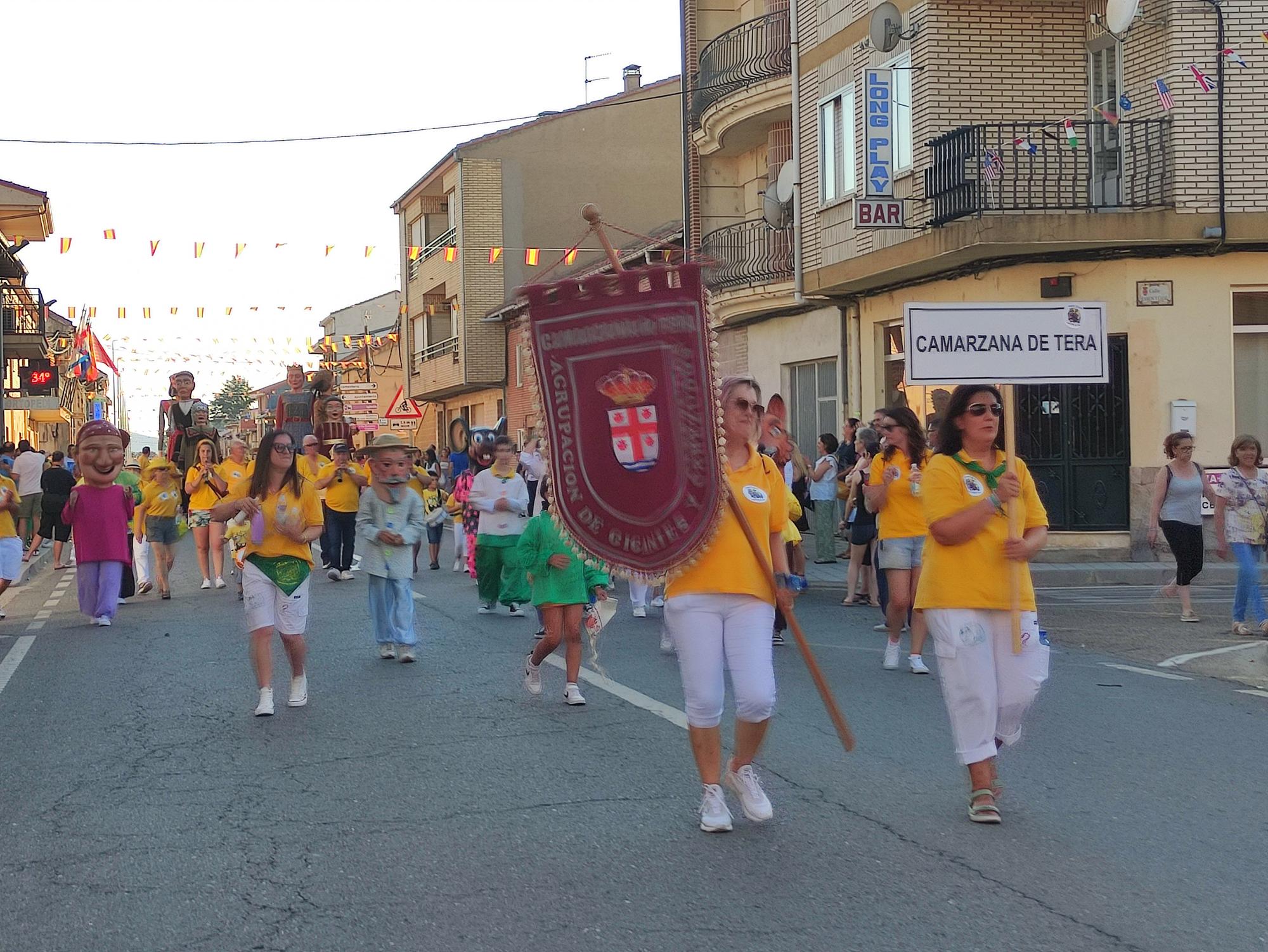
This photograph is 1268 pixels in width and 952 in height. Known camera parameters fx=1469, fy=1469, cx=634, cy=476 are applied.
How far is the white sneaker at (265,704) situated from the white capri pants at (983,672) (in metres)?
4.22

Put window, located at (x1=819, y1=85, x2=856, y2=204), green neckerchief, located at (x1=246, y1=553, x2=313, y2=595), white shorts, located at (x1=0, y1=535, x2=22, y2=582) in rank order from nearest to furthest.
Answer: green neckerchief, located at (x1=246, y1=553, x2=313, y2=595)
white shorts, located at (x1=0, y1=535, x2=22, y2=582)
window, located at (x1=819, y1=85, x2=856, y2=204)

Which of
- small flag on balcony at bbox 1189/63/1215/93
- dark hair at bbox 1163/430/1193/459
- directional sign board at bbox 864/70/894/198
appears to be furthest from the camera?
directional sign board at bbox 864/70/894/198

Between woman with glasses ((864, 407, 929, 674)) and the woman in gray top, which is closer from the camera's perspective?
woman with glasses ((864, 407, 929, 674))

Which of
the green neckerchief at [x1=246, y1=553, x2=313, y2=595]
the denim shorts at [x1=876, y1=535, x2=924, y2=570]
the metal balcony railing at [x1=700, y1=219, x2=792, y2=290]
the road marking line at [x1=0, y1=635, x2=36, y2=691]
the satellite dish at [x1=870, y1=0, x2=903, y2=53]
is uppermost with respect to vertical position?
the satellite dish at [x1=870, y1=0, x2=903, y2=53]

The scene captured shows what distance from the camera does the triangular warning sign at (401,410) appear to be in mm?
31391

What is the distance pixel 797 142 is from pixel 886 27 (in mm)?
3457

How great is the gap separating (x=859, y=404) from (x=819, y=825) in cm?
1740

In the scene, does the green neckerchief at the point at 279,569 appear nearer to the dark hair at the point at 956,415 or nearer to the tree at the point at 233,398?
the dark hair at the point at 956,415

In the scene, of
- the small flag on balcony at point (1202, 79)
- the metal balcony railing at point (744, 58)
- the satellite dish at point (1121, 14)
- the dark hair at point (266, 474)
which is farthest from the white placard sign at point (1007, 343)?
the metal balcony railing at point (744, 58)

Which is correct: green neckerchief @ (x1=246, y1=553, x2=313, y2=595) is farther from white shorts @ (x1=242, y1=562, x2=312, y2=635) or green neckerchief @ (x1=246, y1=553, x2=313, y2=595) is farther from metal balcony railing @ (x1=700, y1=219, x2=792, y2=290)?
metal balcony railing @ (x1=700, y1=219, x2=792, y2=290)

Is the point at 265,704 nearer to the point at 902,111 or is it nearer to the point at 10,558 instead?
the point at 10,558

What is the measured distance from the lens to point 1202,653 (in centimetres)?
1088

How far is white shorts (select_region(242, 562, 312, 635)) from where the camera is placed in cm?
847

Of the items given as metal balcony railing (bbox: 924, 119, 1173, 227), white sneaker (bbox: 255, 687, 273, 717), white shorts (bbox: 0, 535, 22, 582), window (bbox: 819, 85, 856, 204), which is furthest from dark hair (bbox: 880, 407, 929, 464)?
window (bbox: 819, 85, 856, 204)
